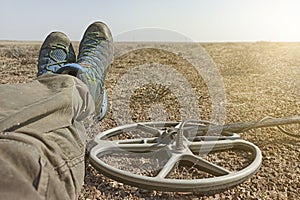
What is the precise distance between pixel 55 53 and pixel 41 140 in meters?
1.12

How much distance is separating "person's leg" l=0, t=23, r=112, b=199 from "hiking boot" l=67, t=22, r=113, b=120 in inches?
13.8

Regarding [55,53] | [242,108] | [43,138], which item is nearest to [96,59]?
[55,53]

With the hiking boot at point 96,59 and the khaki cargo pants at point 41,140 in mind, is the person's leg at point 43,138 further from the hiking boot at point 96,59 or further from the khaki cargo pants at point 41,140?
the hiking boot at point 96,59

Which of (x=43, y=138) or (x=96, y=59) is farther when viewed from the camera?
(x=96, y=59)

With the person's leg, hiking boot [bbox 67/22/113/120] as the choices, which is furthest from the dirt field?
the person's leg

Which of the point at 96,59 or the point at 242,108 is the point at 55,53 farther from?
the point at 242,108

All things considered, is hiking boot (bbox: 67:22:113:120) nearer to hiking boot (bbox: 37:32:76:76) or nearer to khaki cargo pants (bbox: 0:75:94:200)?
hiking boot (bbox: 37:32:76:76)

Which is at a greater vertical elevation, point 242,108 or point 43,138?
point 43,138

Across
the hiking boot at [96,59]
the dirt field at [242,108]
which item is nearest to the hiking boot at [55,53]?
the hiking boot at [96,59]

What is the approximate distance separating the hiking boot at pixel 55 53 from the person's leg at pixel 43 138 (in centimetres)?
64

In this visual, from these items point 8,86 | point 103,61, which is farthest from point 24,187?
point 103,61

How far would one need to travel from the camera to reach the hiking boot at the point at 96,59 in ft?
4.38

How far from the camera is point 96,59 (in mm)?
1657

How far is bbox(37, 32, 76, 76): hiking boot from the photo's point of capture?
158 centimetres
